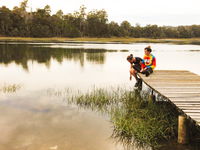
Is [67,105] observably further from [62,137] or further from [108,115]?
[62,137]

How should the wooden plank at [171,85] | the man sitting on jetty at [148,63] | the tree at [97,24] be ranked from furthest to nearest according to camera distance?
1. the tree at [97,24]
2. the man sitting on jetty at [148,63]
3. the wooden plank at [171,85]

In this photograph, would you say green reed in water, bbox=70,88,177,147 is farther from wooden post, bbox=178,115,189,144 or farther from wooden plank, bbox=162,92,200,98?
wooden plank, bbox=162,92,200,98

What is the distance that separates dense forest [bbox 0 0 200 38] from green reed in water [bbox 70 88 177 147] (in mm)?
83820

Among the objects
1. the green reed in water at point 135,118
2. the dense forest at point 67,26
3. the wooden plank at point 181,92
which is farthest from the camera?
the dense forest at point 67,26

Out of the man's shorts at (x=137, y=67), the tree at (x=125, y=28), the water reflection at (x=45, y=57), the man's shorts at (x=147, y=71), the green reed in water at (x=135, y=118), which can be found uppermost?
the tree at (x=125, y=28)

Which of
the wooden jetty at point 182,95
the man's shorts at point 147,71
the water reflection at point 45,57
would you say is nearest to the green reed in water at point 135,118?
the wooden jetty at point 182,95

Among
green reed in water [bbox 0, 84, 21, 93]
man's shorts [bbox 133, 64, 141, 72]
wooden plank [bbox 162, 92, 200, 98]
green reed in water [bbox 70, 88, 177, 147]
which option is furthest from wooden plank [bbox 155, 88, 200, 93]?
green reed in water [bbox 0, 84, 21, 93]

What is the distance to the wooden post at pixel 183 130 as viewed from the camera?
6.06 meters

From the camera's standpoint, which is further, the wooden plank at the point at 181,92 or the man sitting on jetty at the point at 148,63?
the man sitting on jetty at the point at 148,63

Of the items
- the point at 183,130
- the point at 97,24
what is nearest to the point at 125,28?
the point at 97,24

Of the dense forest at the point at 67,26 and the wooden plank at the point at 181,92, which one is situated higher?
the dense forest at the point at 67,26

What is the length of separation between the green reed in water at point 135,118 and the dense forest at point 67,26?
83.8 metres

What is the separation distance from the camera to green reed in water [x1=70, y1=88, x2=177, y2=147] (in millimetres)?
6785

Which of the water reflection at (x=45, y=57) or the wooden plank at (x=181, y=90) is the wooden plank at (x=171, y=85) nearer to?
the wooden plank at (x=181, y=90)
